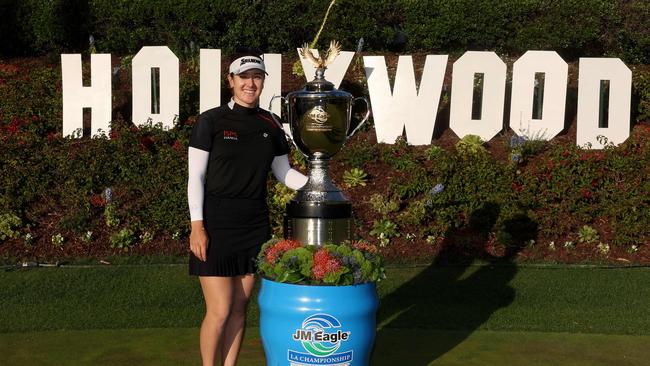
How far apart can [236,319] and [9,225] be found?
16.5 feet

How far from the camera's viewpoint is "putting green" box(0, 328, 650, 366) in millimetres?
6152

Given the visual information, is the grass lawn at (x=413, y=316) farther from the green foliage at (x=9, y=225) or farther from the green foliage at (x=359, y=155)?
the green foliage at (x=359, y=155)

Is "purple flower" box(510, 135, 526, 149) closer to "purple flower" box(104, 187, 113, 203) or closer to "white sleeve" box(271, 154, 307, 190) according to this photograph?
"purple flower" box(104, 187, 113, 203)

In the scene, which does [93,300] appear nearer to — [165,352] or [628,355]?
[165,352]

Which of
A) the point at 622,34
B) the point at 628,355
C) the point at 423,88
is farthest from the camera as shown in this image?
the point at 622,34

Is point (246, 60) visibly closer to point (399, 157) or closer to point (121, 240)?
point (121, 240)

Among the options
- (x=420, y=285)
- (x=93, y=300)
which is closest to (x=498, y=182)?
(x=420, y=285)

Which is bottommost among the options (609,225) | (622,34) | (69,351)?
(69,351)

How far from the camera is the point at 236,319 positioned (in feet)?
17.0

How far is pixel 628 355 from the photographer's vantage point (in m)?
6.33

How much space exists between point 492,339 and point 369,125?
18.1 ft

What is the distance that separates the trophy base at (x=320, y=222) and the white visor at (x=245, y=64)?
0.76 m

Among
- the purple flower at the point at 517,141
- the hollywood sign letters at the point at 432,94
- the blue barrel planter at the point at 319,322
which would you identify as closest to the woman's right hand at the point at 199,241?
the blue barrel planter at the point at 319,322

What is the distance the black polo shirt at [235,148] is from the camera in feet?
16.2
